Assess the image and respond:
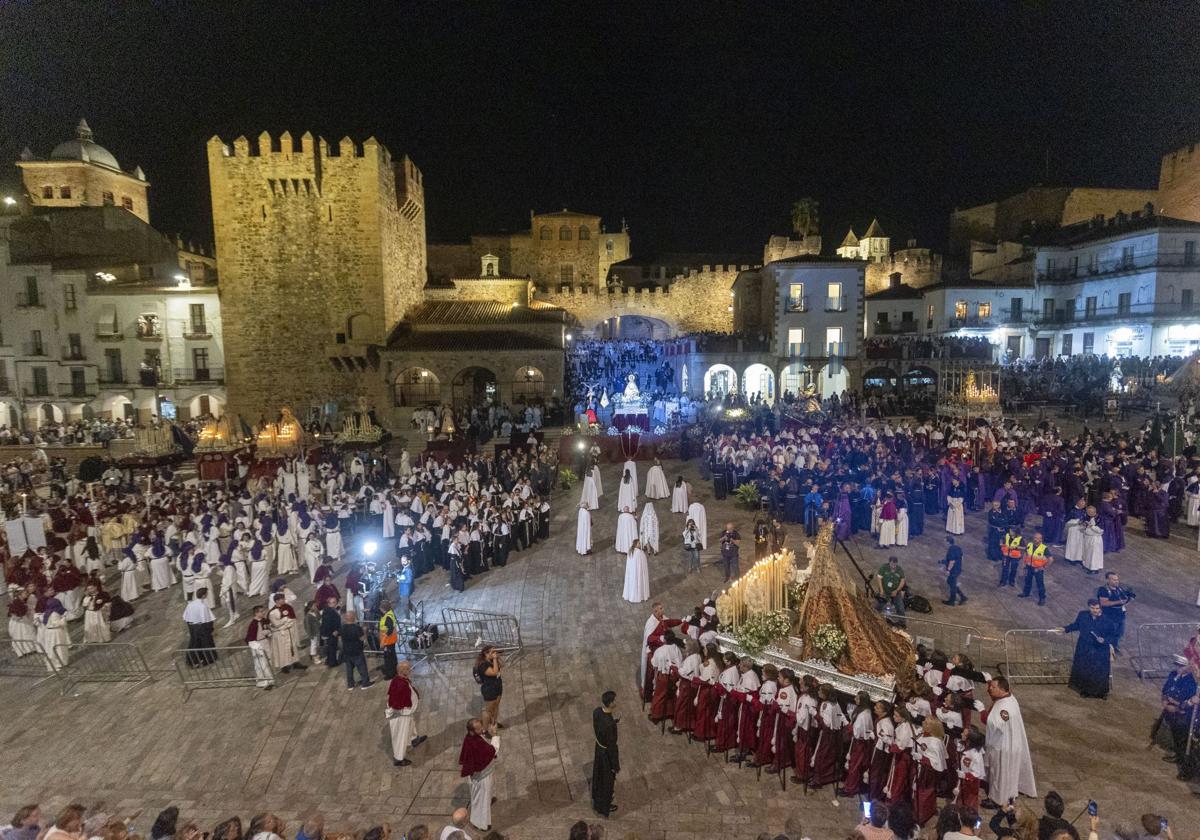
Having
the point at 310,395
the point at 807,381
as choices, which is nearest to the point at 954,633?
the point at 807,381

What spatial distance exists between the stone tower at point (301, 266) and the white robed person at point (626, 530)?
20.1 metres

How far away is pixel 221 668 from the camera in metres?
10.2

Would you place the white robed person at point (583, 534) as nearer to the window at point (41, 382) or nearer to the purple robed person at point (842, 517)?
the purple robed person at point (842, 517)

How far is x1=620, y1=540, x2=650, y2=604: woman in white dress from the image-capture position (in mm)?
11547

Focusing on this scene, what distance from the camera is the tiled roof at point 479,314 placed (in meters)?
31.3

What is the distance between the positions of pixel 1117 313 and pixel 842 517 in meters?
29.7

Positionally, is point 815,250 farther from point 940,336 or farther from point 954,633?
point 954,633

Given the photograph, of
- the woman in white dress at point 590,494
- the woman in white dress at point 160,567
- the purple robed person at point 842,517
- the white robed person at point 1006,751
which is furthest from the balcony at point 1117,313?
the woman in white dress at point 160,567

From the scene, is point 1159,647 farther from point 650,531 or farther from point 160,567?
point 160,567

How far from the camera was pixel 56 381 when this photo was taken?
32.8 metres

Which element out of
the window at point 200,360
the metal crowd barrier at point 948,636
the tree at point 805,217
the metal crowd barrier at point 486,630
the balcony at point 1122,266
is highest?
the tree at point 805,217

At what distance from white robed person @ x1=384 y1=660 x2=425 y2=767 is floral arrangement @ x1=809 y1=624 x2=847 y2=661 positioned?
189 inches

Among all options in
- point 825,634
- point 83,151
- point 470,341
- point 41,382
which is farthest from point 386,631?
point 83,151

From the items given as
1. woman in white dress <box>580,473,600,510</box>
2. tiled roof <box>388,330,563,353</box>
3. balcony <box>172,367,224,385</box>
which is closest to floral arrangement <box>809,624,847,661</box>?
woman in white dress <box>580,473,600,510</box>
